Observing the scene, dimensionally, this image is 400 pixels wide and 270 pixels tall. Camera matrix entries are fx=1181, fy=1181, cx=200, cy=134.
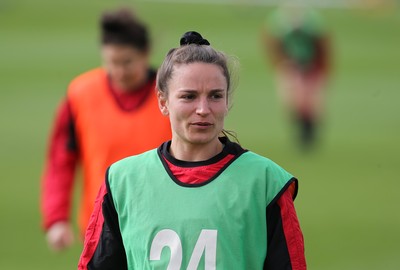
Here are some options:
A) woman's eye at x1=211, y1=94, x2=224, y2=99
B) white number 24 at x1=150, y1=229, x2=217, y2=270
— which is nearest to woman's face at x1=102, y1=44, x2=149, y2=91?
woman's eye at x1=211, y1=94, x2=224, y2=99

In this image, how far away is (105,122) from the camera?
6.64 meters

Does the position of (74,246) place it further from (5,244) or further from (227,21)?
(227,21)

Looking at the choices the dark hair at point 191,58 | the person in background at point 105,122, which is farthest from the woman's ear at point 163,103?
the person in background at point 105,122

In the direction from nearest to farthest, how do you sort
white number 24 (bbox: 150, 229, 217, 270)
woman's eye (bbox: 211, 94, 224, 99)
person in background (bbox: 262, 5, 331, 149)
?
1. white number 24 (bbox: 150, 229, 217, 270)
2. woman's eye (bbox: 211, 94, 224, 99)
3. person in background (bbox: 262, 5, 331, 149)

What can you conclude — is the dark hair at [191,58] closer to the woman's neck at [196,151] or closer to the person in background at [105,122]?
the woman's neck at [196,151]

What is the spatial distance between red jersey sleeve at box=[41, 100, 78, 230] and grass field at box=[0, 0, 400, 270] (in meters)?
1.18

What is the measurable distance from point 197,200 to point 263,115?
541 inches

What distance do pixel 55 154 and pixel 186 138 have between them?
8.92 ft

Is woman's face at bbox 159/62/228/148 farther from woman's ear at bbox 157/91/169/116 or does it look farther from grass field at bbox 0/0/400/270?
grass field at bbox 0/0/400/270

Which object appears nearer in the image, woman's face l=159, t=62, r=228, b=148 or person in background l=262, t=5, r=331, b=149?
woman's face l=159, t=62, r=228, b=148

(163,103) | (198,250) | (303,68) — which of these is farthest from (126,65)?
(303,68)

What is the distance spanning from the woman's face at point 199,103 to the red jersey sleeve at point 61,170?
2616 mm

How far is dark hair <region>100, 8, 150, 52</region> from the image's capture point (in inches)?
263

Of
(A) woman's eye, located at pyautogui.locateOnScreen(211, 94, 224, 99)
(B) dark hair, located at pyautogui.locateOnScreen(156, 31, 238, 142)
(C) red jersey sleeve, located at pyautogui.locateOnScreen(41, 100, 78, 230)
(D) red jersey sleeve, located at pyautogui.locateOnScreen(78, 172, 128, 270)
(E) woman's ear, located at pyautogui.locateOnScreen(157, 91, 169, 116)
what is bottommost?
(C) red jersey sleeve, located at pyautogui.locateOnScreen(41, 100, 78, 230)
